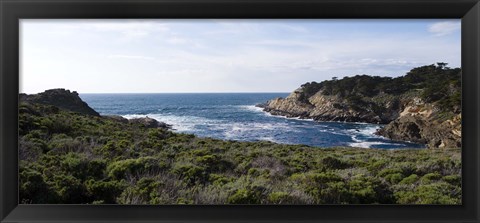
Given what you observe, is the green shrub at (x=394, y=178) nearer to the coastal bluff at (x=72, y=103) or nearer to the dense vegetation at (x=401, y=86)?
the dense vegetation at (x=401, y=86)

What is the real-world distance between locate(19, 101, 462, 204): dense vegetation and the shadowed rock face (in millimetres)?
73

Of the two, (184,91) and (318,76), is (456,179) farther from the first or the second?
(184,91)

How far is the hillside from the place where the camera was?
2.51 metres

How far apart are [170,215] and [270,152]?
4.36 ft

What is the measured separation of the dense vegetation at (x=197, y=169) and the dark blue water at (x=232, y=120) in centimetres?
7

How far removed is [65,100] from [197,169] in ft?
4.70

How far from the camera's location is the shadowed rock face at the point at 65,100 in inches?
106

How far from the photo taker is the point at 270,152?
104 inches

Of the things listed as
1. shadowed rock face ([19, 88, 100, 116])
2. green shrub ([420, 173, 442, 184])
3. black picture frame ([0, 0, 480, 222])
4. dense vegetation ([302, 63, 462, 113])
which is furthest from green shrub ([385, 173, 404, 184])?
shadowed rock face ([19, 88, 100, 116])

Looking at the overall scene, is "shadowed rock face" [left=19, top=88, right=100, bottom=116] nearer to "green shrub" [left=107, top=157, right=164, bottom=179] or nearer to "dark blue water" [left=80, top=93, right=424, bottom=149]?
"dark blue water" [left=80, top=93, right=424, bottom=149]

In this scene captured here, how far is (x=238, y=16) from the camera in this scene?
4.67 feet

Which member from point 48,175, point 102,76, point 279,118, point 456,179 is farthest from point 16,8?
point 456,179

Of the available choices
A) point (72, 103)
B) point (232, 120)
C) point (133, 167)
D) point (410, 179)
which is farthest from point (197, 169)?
point (410, 179)

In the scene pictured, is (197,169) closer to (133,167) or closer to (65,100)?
(133,167)
